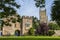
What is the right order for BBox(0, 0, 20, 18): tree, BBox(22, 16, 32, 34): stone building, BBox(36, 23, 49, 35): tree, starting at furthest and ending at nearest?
BBox(22, 16, 32, 34): stone building < BBox(36, 23, 49, 35): tree < BBox(0, 0, 20, 18): tree

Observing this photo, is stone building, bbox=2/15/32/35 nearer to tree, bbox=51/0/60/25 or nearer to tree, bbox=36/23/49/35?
tree, bbox=36/23/49/35

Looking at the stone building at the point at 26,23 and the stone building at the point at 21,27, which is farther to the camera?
the stone building at the point at 26,23

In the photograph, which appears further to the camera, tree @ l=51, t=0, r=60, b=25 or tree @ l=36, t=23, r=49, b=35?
tree @ l=36, t=23, r=49, b=35

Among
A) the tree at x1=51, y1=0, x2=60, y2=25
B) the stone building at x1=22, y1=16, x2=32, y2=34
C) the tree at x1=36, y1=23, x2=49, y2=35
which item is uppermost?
the tree at x1=51, y1=0, x2=60, y2=25

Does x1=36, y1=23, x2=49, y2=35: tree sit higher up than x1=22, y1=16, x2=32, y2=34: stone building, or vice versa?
x1=22, y1=16, x2=32, y2=34: stone building

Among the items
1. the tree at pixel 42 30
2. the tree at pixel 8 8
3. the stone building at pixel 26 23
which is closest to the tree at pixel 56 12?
the tree at pixel 8 8

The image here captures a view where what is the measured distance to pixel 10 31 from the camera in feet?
201

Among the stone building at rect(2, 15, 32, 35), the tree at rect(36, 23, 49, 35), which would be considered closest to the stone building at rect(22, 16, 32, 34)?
the stone building at rect(2, 15, 32, 35)

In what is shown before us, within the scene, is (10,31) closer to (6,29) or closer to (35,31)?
(6,29)

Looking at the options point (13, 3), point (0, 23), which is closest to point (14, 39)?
point (0, 23)

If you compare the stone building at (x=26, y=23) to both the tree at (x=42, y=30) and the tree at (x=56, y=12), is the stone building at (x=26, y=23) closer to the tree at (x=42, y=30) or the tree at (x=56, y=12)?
the tree at (x=42, y=30)

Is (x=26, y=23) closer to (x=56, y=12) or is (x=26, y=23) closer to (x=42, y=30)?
(x=42, y=30)

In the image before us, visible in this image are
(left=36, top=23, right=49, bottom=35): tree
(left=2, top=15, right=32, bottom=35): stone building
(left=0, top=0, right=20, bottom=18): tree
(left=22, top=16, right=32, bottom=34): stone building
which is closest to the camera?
(left=0, top=0, right=20, bottom=18): tree

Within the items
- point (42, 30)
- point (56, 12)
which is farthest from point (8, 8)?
point (42, 30)
